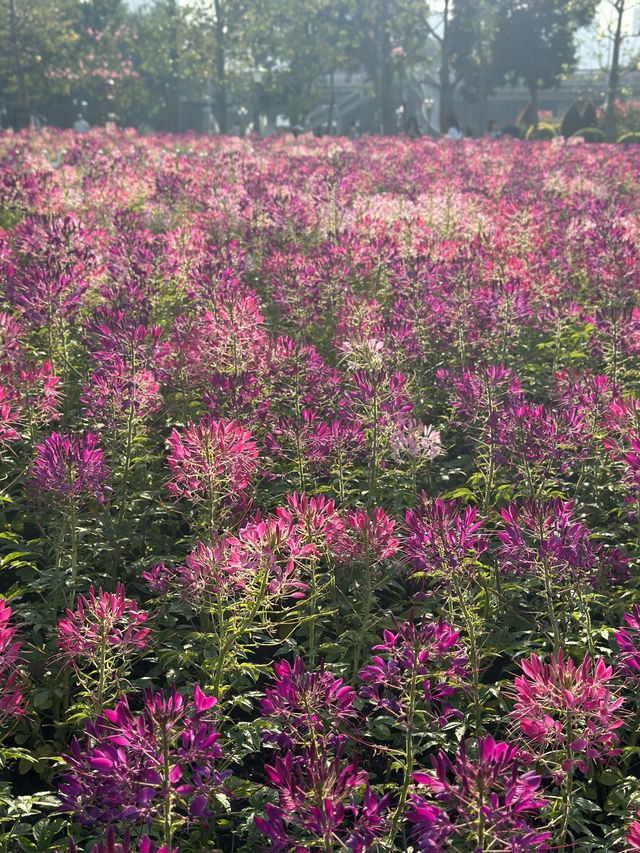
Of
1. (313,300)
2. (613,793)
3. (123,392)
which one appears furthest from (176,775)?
(313,300)

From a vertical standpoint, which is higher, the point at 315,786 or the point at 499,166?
the point at 499,166

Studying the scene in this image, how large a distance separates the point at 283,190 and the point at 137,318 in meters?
6.47

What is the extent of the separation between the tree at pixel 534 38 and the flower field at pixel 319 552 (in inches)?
2071

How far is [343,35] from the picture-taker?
2039 inches

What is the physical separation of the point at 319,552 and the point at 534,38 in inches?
2352

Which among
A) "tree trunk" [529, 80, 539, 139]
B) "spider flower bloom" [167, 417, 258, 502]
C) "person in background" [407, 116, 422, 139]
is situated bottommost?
"spider flower bloom" [167, 417, 258, 502]

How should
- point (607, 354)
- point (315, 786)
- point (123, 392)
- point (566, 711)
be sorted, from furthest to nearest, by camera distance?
point (607, 354), point (123, 392), point (566, 711), point (315, 786)

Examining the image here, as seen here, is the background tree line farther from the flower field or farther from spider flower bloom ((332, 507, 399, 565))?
spider flower bloom ((332, 507, 399, 565))

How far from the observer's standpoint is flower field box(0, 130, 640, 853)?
2.36m

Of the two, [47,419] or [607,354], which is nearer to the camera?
[47,419]

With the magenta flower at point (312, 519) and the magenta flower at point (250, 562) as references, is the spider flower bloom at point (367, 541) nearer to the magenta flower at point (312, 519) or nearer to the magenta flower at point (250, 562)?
the magenta flower at point (312, 519)

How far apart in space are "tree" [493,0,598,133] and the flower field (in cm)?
5260

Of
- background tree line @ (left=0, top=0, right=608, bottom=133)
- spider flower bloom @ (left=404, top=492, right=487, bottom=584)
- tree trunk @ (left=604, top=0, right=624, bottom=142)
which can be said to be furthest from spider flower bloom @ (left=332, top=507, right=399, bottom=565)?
background tree line @ (left=0, top=0, right=608, bottom=133)

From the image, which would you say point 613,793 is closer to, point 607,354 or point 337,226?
point 607,354
